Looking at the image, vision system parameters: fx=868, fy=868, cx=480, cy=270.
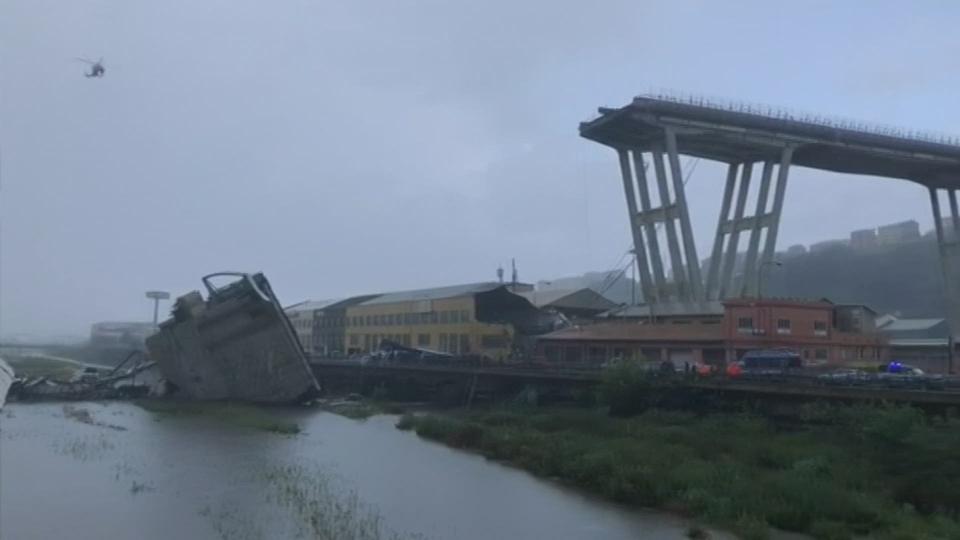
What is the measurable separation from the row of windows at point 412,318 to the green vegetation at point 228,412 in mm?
19114

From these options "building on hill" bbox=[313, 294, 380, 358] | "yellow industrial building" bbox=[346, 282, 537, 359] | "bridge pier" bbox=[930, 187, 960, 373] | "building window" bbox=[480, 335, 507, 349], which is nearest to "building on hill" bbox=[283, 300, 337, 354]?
"building on hill" bbox=[313, 294, 380, 358]

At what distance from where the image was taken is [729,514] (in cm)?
1720

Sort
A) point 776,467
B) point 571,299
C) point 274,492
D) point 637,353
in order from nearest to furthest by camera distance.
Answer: point 274,492, point 776,467, point 637,353, point 571,299

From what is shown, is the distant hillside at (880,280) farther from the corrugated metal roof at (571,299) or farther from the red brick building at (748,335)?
the red brick building at (748,335)

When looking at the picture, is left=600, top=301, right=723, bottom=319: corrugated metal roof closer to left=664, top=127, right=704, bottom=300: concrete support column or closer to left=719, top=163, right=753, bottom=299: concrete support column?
left=664, top=127, right=704, bottom=300: concrete support column

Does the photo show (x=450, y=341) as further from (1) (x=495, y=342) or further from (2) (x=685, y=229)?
(2) (x=685, y=229)

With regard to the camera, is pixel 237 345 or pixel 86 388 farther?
pixel 86 388

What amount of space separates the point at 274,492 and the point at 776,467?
12.4 metres

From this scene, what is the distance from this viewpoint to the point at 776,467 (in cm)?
2194

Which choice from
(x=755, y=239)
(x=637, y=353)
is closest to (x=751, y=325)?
(x=637, y=353)

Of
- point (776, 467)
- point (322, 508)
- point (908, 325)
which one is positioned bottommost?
point (322, 508)

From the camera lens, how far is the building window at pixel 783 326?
4062cm

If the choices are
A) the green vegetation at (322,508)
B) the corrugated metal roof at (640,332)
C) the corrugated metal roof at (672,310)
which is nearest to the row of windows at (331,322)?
the corrugated metal roof at (640,332)

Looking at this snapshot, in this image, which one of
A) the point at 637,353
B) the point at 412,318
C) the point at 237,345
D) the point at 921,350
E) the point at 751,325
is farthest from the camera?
the point at 412,318
